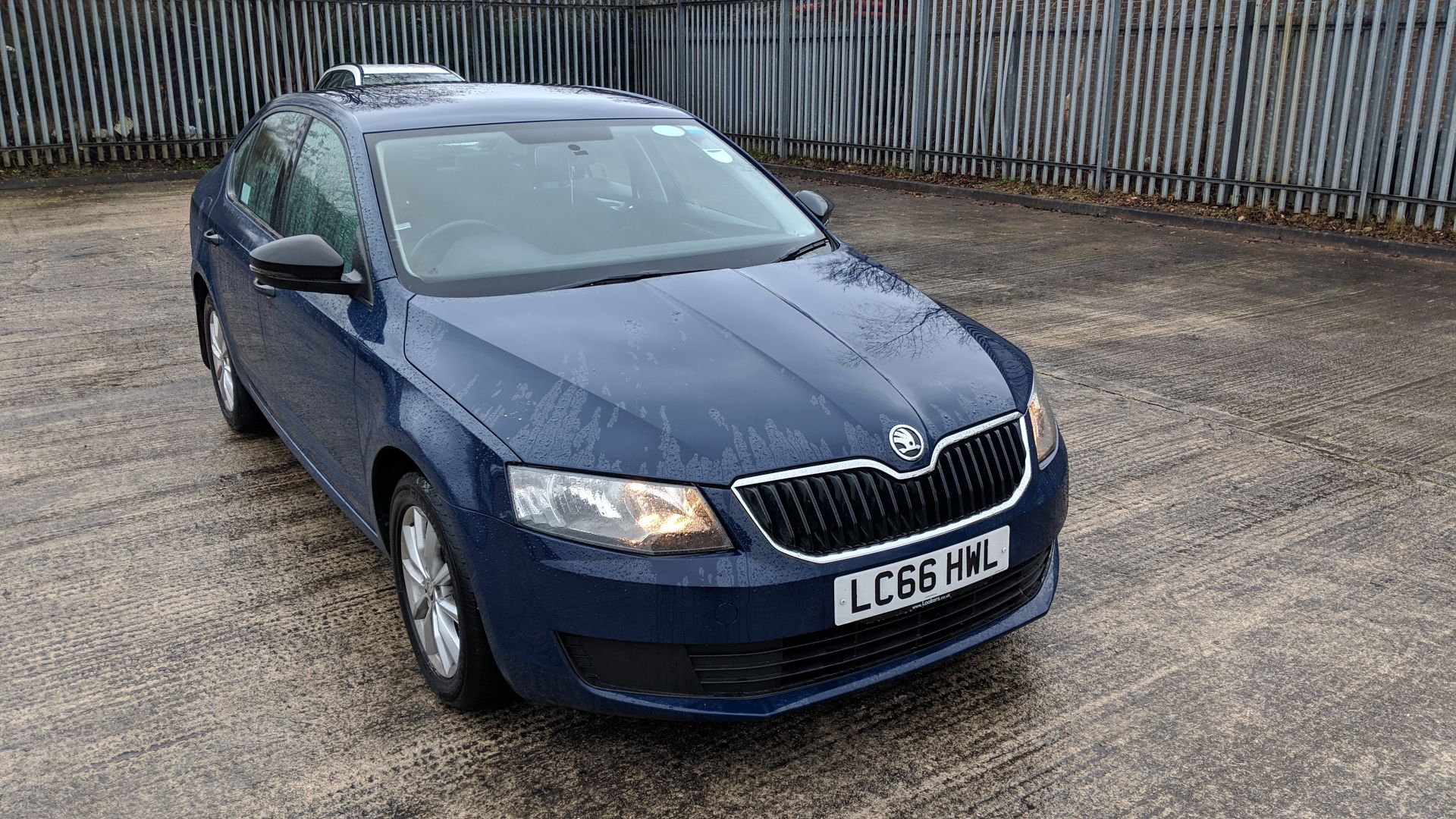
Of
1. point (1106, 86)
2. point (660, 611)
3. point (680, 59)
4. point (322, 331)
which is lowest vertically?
point (660, 611)

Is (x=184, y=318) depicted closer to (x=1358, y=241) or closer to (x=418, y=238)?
(x=418, y=238)

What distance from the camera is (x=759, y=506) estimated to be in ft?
8.54

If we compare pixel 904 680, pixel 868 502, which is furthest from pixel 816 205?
pixel 868 502

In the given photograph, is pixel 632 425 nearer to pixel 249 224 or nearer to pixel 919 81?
pixel 249 224

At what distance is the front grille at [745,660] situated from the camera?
2.63m

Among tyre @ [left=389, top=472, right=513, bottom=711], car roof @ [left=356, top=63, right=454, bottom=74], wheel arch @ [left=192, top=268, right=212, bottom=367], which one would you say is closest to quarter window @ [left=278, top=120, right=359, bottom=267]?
tyre @ [left=389, top=472, right=513, bottom=711]

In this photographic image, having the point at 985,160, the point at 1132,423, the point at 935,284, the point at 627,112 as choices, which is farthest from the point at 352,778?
the point at 985,160

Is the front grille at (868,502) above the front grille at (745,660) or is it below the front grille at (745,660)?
above

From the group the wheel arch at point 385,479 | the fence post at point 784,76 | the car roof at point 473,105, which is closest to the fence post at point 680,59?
the fence post at point 784,76

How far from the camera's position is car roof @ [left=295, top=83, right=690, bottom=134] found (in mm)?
4023

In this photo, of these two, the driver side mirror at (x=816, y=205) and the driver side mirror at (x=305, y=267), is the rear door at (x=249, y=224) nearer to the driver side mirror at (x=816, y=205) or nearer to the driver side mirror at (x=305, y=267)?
the driver side mirror at (x=305, y=267)

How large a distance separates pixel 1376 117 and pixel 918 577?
9.15 meters

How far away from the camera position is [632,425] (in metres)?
2.72

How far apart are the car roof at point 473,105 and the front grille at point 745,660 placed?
213 cm
